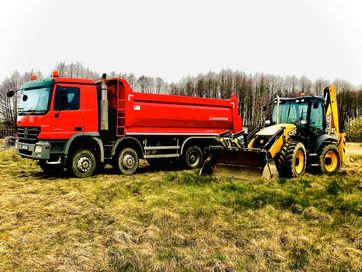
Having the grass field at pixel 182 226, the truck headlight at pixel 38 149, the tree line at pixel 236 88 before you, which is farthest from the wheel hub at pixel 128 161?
the tree line at pixel 236 88

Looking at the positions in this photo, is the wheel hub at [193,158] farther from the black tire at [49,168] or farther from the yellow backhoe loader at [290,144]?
the black tire at [49,168]

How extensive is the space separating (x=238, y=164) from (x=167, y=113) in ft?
10.1

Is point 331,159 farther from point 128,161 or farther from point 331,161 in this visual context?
point 128,161

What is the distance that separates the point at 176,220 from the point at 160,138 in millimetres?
6544

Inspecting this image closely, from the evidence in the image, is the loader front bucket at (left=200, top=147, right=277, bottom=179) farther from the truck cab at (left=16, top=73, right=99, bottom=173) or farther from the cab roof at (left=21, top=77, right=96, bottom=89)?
the cab roof at (left=21, top=77, right=96, bottom=89)

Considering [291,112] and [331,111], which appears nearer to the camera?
[291,112]

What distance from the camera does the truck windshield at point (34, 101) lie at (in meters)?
10.2

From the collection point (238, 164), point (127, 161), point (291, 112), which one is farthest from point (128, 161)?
point (291, 112)

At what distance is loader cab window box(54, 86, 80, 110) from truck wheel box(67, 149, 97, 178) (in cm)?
133

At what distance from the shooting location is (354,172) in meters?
12.4

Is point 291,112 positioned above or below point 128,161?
above

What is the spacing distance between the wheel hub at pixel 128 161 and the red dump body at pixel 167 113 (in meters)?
0.79

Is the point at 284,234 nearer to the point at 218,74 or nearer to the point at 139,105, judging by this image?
the point at 139,105

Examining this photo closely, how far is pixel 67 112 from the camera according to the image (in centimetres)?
1034
